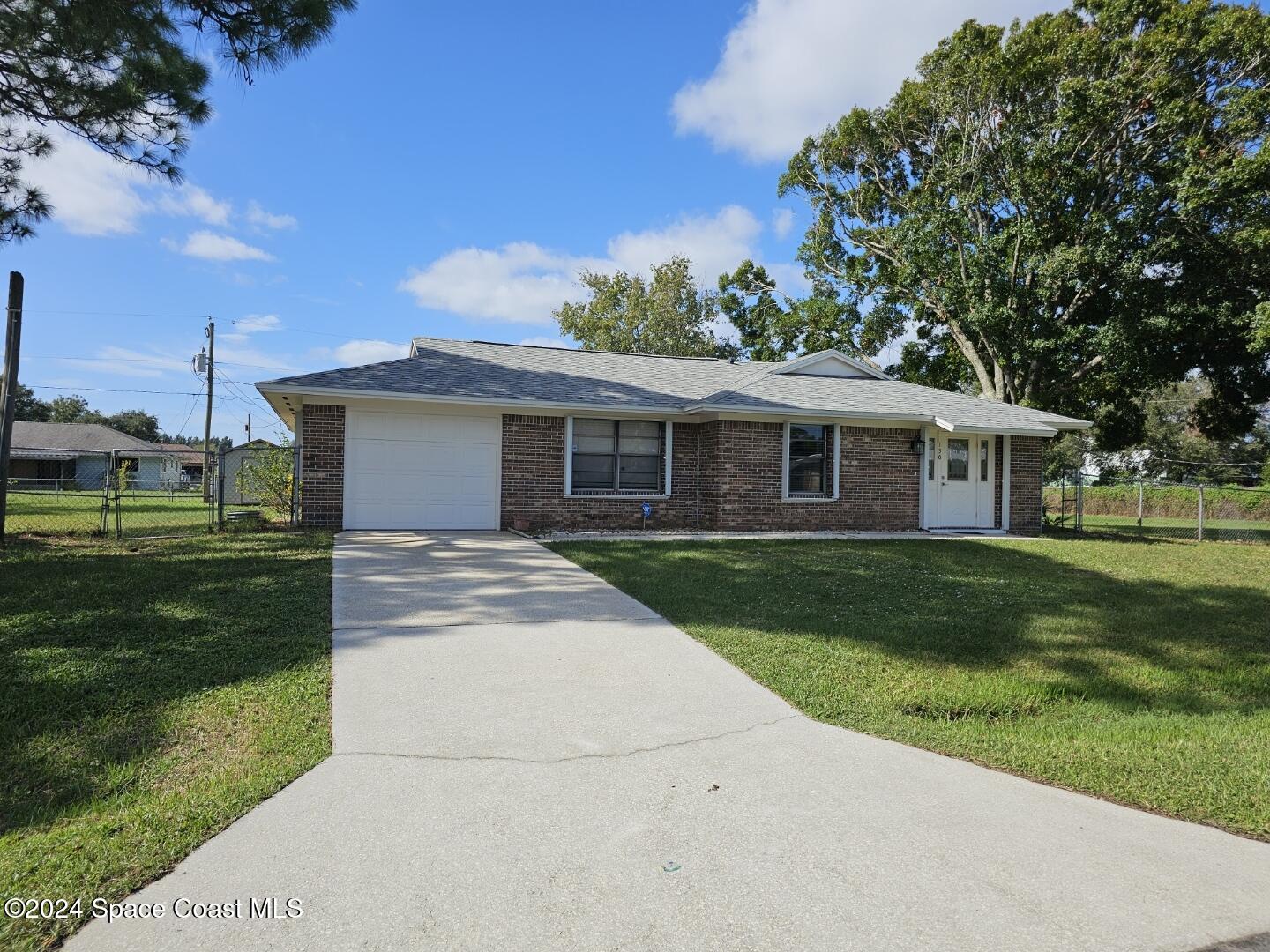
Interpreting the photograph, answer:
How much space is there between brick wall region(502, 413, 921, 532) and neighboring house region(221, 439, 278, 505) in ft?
16.1

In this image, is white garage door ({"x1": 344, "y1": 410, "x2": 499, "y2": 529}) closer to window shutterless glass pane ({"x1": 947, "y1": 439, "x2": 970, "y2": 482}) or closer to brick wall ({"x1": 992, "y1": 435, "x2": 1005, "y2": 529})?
window shutterless glass pane ({"x1": 947, "y1": 439, "x2": 970, "y2": 482})

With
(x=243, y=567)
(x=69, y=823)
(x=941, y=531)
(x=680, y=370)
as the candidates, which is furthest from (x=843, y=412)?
(x=69, y=823)

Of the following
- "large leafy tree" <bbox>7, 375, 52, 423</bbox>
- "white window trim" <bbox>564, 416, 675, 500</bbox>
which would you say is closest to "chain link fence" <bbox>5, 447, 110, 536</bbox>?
"white window trim" <bbox>564, 416, 675, 500</bbox>

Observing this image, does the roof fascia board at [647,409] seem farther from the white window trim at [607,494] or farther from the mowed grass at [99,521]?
the mowed grass at [99,521]

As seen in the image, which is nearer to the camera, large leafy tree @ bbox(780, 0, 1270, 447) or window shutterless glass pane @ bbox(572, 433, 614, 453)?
window shutterless glass pane @ bbox(572, 433, 614, 453)

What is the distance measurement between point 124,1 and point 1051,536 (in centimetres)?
1766

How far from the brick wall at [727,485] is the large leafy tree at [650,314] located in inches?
885

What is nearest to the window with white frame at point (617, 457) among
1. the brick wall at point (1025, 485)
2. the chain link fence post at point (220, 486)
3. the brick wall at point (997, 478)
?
the chain link fence post at point (220, 486)

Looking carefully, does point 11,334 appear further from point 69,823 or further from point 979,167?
point 979,167

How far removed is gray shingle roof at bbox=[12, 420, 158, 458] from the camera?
43.2 m

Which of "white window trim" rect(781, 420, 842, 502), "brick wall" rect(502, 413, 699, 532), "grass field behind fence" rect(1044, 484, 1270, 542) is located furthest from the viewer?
"grass field behind fence" rect(1044, 484, 1270, 542)

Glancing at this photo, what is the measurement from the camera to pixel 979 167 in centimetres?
2188

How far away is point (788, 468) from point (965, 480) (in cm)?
434

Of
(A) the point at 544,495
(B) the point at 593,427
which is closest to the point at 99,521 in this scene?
(A) the point at 544,495
